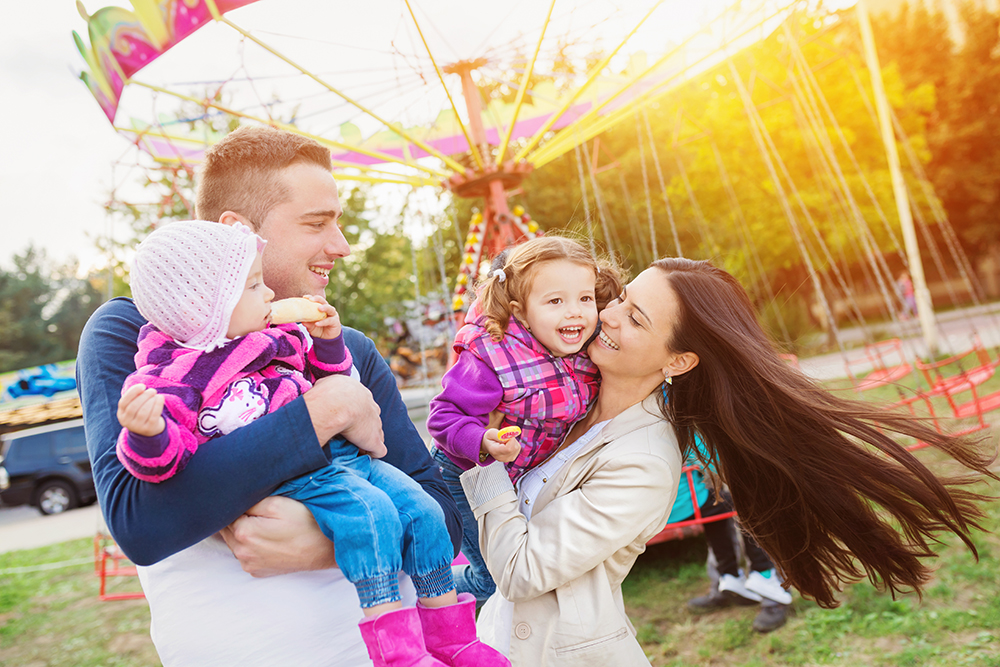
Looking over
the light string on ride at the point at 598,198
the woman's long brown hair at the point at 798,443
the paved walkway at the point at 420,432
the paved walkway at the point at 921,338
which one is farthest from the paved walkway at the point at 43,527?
the paved walkway at the point at 921,338

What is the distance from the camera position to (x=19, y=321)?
3891 centimetres

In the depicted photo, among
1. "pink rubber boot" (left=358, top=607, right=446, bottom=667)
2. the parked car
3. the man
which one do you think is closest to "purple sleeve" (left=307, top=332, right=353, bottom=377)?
the man

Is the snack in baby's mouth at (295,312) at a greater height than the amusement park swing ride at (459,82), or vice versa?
the amusement park swing ride at (459,82)

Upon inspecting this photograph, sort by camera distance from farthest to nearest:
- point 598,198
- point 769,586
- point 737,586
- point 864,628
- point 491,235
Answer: point 598,198 → point 491,235 → point 737,586 → point 769,586 → point 864,628

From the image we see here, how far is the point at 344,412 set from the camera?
5.04 feet

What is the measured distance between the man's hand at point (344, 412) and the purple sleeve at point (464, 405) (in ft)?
1.54

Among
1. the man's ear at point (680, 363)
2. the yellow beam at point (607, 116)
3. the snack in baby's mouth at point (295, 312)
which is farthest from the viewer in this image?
the yellow beam at point (607, 116)

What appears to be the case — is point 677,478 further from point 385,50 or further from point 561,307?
point 385,50

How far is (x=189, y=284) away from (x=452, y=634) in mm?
995

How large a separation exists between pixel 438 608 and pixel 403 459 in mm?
415

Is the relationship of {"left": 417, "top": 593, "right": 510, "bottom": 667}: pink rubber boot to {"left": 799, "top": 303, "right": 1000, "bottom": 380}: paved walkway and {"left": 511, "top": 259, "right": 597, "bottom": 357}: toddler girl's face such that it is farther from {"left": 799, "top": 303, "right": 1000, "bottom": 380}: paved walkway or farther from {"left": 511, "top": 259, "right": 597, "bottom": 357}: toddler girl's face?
{"left": 799, "top": 303, "right": 1000, "bottom": 380}: paved walkway

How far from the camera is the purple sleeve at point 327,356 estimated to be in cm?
173

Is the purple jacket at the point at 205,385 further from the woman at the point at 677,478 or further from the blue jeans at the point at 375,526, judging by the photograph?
the woman at the point at 677,478

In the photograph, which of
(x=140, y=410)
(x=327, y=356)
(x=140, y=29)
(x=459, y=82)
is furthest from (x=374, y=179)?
(x=140, y=410)
